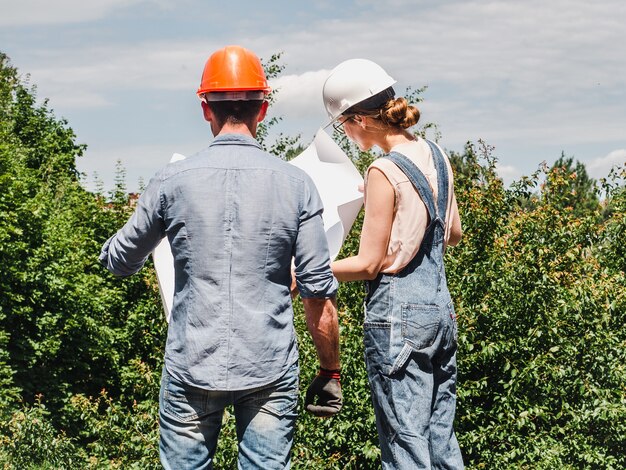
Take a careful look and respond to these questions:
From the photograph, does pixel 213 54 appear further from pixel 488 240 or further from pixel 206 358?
pixel 488 240

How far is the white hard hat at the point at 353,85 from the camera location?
9.25 feet

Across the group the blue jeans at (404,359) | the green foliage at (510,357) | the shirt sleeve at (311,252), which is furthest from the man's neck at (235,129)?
the green foliage at (510,357)

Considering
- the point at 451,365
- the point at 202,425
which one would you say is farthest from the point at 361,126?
the point at 202,425

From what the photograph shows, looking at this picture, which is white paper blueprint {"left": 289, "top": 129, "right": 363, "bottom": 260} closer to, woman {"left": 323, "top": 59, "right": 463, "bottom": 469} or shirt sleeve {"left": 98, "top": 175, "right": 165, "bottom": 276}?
woman {"left": 323, "top": 59, "right": 463, "bottom": 469}

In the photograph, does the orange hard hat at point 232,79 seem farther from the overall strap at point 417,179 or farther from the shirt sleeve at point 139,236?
the overall strap at point 417,179

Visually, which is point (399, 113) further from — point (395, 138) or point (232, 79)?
point (232, 79)

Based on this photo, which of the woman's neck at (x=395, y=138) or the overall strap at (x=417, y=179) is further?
the woman's neck at (x=395, y=138)

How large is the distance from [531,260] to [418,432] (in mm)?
3435

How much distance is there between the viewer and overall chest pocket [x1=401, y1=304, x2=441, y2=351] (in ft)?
8.86

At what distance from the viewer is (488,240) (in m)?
6.40

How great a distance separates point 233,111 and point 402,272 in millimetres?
786

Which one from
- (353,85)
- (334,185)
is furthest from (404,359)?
(353,85)

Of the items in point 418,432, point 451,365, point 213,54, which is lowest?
point 418,432

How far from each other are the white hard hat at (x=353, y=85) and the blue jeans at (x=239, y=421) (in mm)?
964
